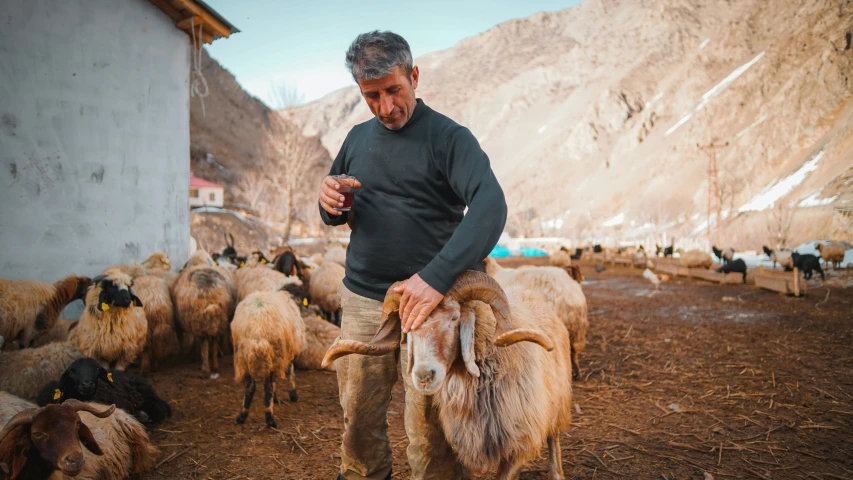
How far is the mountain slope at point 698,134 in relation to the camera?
1564 inches

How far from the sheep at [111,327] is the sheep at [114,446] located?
65.2 inches

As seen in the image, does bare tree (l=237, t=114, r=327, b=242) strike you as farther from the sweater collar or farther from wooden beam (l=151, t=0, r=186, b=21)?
the sweater collar

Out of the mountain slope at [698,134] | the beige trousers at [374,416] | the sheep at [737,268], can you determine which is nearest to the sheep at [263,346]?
the beige trousers at [374,416]

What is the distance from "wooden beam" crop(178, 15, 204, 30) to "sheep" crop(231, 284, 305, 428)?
23.2ft

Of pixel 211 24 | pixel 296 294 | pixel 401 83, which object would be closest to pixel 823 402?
pixel 401 83

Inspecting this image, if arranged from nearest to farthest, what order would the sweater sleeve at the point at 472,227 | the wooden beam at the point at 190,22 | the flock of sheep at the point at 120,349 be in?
the sweater sleeve at the point at 472,227
the flock of sheep at the point at 120,349
the wooden beam at the point at 190,22

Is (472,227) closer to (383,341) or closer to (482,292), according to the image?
(482,292)

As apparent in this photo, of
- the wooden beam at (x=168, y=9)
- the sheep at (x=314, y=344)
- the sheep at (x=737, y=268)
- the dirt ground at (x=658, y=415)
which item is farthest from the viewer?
the sheep at (x=737, y=268)

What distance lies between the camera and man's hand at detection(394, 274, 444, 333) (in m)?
2.20

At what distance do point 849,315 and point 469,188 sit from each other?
36.1ft

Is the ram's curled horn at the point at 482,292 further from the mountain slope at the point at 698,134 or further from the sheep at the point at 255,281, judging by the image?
the mountain slope at the point at 698,134

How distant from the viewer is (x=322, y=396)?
6.11 m

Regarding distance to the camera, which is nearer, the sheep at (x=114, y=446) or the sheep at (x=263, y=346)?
the sheep at (x=114, y=446)

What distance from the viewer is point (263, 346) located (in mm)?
5406
